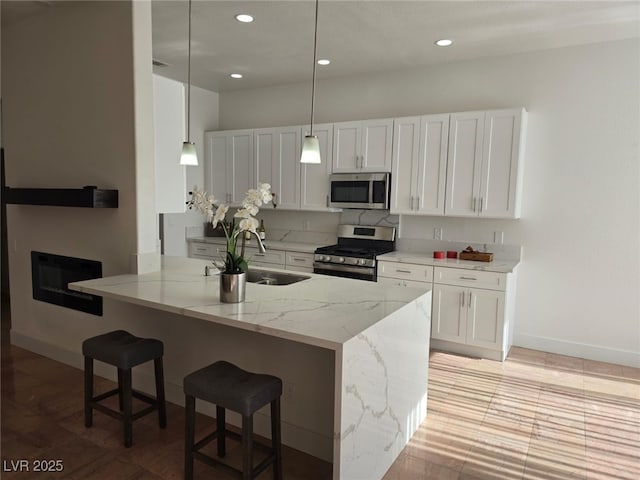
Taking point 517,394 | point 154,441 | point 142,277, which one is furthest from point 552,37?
point 154,441

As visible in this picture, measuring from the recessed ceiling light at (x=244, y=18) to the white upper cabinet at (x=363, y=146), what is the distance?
5.19 feet

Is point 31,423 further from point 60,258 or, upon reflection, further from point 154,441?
point 60,258

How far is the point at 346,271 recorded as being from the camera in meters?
4.54

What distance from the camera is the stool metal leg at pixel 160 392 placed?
2639 millimetres

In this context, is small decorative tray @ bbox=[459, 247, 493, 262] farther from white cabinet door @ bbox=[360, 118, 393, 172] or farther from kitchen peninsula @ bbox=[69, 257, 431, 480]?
kitchen peninsula @ bbox=[69, 257, 431, 480]

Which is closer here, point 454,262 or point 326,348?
point 326,348

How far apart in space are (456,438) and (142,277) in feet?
7.51

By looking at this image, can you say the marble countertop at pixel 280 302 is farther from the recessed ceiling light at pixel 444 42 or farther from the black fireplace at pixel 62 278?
the recessed ceiling light at pixel 444 42

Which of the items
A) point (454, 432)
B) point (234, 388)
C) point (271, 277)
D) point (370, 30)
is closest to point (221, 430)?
point (234, 388)

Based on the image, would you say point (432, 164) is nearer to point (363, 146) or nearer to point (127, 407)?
point (363, 146)

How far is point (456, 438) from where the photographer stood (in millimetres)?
2668

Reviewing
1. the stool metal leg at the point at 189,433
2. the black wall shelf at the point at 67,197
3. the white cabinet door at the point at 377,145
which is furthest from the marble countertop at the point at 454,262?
the stool metal leg at the point at 189,433

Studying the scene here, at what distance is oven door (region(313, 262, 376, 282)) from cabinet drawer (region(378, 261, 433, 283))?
102 mm

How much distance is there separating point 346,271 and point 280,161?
5.28 feet
